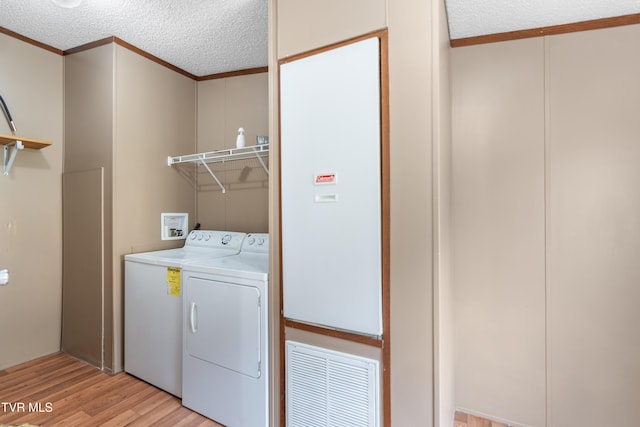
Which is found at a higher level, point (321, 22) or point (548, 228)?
point (321, 22)

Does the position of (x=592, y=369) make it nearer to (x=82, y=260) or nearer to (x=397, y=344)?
(x=397, y=344)

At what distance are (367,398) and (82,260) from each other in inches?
93.8

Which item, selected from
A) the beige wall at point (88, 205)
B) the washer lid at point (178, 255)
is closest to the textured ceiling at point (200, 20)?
the beige wall at point (88, 205)

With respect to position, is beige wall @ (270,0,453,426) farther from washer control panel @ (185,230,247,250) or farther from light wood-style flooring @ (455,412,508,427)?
washer control panel @ (185,230,247,250)

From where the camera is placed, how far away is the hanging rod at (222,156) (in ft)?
8.03

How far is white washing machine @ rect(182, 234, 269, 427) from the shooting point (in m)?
1.73

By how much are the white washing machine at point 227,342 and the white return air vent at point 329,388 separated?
0.59 feet

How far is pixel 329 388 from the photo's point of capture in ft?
5.00

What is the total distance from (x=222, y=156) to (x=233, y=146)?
1.17 ft

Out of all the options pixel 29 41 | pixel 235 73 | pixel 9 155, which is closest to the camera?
pixel 9 155

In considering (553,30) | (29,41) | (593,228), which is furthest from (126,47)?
Answer: (593,228)

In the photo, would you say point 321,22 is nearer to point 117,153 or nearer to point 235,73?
point 235,73

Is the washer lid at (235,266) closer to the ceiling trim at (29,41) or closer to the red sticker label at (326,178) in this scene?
the red sticker label at (326,178)

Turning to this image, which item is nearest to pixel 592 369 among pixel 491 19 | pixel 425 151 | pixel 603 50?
pixel 425 151
